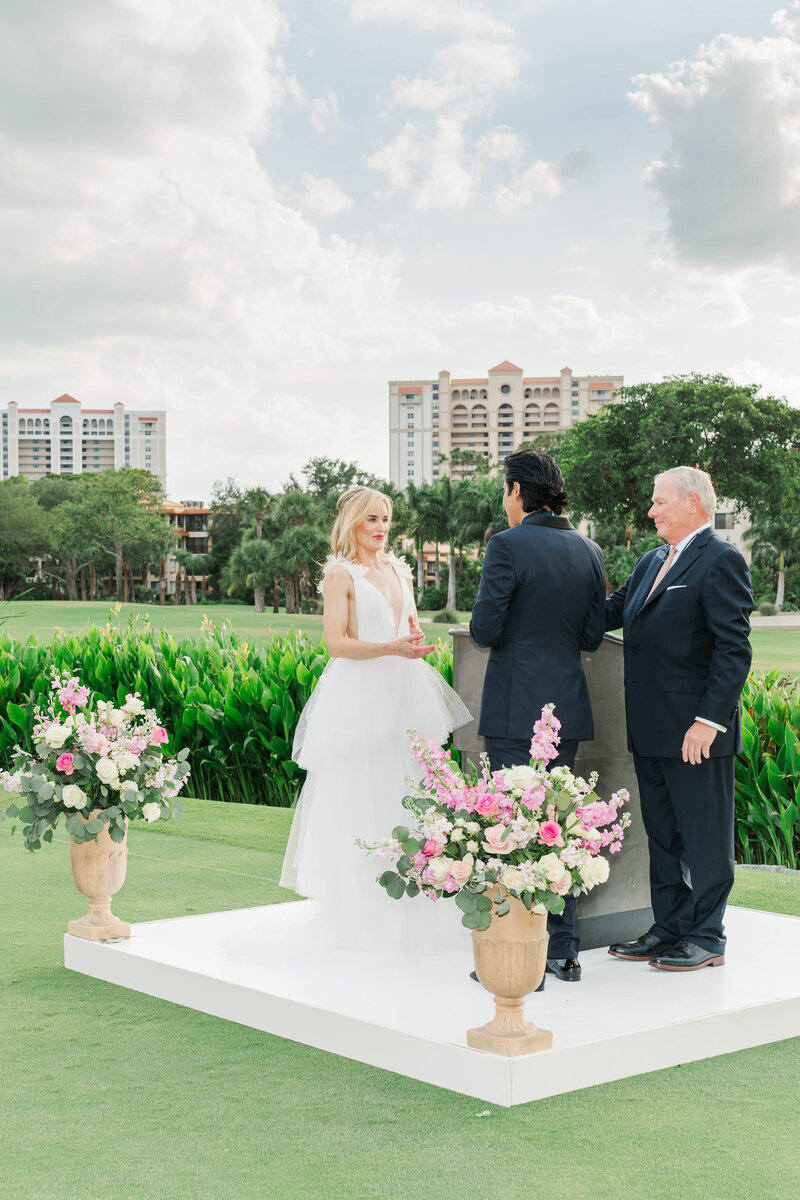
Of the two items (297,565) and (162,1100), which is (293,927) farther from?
(297,565)

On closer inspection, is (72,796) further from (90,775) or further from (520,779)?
(520,779)

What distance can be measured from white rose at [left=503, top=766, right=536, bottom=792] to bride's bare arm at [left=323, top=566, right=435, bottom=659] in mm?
1536

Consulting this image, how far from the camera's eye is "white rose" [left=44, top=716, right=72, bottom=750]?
5.04 meters

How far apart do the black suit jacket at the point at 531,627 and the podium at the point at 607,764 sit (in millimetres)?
416

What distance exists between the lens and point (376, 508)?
5160mm

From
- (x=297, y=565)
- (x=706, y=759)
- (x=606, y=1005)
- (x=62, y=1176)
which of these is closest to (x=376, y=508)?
(x=706, y=759)

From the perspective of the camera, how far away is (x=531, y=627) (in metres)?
4.65

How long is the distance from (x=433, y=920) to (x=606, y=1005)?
1007 mm

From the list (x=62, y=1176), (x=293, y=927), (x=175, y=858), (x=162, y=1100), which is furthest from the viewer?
(x=175, y=858)

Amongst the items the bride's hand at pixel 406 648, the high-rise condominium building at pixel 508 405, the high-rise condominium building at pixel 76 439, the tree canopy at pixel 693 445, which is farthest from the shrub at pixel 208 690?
the high-rise condominium building at pixel 76 439

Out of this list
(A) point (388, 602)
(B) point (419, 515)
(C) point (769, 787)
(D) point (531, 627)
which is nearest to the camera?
(D) point (531, 627)

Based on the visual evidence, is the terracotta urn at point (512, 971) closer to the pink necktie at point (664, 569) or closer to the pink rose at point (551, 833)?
the pink rose at point (551, 833)

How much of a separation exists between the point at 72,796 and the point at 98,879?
40 cm

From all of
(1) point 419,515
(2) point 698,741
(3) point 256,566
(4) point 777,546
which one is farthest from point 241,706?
(4) point 777,546
